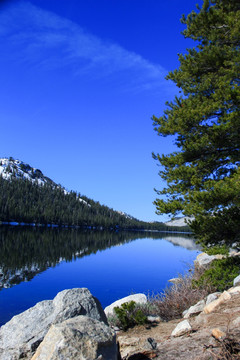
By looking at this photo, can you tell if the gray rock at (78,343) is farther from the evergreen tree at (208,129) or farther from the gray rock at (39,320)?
the evergreen tree at (208,129)

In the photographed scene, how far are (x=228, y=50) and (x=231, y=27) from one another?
0.88 metres

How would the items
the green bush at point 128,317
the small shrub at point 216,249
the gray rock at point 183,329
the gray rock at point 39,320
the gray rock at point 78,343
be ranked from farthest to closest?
1. the small shrub at point 216,249
2. the green bush at point 128,317
3. the gray rock at point 183,329
4. the gray rock at point 39,320
5. the gray rock at point 78,343

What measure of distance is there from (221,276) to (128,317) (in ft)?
13.4

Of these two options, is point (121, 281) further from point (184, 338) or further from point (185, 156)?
point (184, 338)

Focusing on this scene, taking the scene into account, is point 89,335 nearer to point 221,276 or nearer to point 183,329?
point 183,329

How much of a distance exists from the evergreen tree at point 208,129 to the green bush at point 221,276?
1.08m

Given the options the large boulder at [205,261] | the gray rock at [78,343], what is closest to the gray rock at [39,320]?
the gray rock at [78,343]

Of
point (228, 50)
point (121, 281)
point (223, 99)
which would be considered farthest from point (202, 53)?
point (121, 281)

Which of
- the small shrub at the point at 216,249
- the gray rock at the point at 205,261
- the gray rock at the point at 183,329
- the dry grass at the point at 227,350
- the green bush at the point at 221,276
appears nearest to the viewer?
the dry grass at the point at 227,350

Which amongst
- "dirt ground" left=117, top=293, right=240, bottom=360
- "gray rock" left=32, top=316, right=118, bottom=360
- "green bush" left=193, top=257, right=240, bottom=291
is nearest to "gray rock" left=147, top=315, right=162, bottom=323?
"dirt ground" left=117, top=293, right=240, bottom=360

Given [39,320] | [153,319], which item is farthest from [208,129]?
[39,320]

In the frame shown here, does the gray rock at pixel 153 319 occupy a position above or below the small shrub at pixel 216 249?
below

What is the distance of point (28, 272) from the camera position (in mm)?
26375

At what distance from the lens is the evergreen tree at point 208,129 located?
1075 cm
